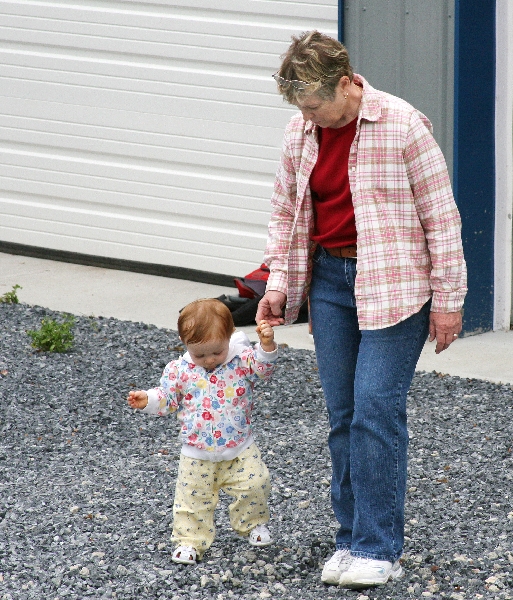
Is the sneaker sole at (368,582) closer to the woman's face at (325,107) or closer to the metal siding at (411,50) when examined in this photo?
the woman's face at (325,107)

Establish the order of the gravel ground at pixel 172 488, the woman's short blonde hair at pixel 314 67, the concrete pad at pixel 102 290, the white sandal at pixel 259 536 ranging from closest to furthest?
the woman's short blonde hair at pixel 314 67
the gravel ground at pixel 172 488
the white sandal at pixel 259 536
the concrete pad at pixel 102 290

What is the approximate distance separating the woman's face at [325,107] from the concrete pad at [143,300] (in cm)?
288

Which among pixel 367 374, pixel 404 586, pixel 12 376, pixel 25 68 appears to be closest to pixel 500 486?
pixel 404 586

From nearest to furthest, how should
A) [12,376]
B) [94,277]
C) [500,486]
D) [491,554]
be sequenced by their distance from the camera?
[491,554] → [500,486] → [12,376] → [94,277]

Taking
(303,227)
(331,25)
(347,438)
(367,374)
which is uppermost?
(331,25)

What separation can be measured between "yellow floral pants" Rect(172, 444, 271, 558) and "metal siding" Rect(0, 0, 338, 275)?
426cm

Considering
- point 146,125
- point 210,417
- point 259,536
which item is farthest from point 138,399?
point 146,125

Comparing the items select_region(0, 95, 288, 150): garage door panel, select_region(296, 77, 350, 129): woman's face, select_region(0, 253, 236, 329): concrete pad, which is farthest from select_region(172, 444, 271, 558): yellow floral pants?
select_region(0, 95, 288, 150): garage door panel

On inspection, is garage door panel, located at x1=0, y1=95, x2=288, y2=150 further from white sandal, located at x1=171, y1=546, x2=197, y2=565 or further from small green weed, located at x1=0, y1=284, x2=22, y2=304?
white sandal, located at x1=171, y1=546, x2=197, y2=565

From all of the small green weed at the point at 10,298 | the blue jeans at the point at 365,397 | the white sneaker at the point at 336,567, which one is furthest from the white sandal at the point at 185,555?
the small green weed at the point at 10,298

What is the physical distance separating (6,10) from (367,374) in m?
6.60

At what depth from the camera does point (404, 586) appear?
3600 millimetres

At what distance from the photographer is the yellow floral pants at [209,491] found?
150 inches

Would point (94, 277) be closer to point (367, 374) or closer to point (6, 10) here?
point (6, 10)
